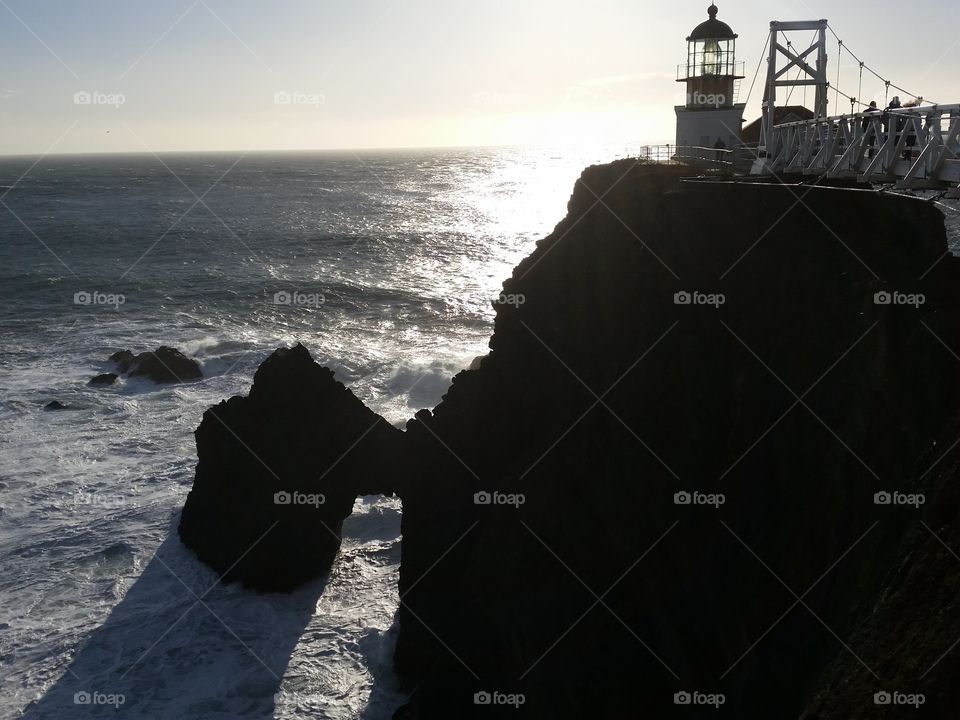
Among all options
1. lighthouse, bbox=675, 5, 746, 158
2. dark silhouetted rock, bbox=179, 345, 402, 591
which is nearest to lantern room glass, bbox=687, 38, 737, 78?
lighthouse, bbox=675, 5, 746, 158

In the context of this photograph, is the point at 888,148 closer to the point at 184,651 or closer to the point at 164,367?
the point at 184,651

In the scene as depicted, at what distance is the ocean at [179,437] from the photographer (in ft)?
50.4

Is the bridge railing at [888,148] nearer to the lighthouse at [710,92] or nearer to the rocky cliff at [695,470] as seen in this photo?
the rocky cliff at [695,470]

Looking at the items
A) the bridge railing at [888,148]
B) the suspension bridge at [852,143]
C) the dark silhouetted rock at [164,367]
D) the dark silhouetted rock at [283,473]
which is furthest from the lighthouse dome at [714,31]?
the dark silhouetted rock at [164,367]

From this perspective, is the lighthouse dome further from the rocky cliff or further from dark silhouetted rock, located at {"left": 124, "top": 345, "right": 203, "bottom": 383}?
dark silhouetted rock, located at {"left": 124, "top": 345, "right": 203, "bottom": 383}

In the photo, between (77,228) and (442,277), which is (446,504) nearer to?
(442,277)

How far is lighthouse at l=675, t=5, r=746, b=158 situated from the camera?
99.9ft

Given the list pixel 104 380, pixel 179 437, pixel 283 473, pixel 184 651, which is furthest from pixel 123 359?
pixel 184 651

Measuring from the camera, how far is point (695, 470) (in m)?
11.8

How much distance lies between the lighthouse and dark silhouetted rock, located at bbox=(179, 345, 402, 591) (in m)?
19.3

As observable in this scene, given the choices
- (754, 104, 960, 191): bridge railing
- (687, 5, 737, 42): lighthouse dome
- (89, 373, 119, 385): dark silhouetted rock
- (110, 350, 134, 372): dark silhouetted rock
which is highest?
(687, 5, 737, 42): lighthouse dome

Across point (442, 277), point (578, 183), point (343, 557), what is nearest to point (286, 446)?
point (343, 557)

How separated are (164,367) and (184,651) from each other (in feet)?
63.3

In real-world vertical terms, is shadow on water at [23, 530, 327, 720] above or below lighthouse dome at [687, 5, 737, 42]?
below
